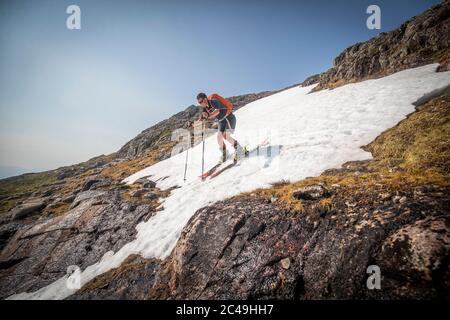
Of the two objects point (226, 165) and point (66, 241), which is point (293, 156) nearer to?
point (226, 165)

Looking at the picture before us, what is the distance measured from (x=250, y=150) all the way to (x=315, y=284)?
9.79 m

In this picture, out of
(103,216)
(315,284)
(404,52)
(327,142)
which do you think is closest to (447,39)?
(404,52)

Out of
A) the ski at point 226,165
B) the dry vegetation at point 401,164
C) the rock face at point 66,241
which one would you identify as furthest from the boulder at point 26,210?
the dry vegetation at point 401,164

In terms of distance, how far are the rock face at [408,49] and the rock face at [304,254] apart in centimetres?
1639

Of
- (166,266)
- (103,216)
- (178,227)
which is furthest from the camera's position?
(103,216)

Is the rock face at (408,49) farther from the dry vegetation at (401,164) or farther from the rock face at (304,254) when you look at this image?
the rock face at (304,254)

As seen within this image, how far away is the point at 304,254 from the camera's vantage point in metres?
5.22

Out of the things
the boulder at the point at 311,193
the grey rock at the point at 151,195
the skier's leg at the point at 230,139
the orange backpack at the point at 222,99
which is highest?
the orange backpack at the point at 222,99

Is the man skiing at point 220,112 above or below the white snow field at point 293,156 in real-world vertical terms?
above

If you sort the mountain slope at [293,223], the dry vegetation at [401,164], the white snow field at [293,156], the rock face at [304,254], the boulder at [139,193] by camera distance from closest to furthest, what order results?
the rock face at [304,254] → the mountain slope at [293,223] → the dry vegetation at [401,164] → the white snow field at [293,156] → the boulder at [139,193]

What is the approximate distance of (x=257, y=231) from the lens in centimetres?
637

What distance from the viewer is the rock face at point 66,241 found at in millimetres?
10375

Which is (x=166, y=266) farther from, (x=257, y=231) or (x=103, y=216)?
(x=103, y=216)

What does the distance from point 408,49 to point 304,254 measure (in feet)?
80.0
